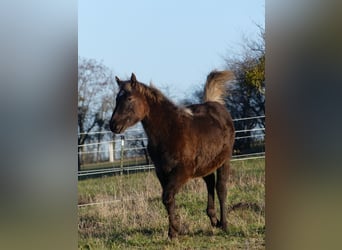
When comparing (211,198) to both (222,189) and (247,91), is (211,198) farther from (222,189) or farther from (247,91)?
(247,91)

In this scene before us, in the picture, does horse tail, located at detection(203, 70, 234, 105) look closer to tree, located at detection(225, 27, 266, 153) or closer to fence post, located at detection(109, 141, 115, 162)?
tree, located at detection(225, 27, 266, 153)

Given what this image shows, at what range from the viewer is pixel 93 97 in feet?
11.0

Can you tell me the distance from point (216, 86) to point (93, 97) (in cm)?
80

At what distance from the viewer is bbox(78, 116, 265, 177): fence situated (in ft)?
11.0

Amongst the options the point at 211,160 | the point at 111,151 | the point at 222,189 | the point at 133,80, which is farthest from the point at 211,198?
the point at 133,80

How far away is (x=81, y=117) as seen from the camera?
3.30 metres

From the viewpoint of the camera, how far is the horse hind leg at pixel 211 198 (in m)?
3.31

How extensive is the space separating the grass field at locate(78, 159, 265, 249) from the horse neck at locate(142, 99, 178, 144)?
10.0 inches

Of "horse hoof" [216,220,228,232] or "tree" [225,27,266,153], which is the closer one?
"tree" [225,27,266,153]

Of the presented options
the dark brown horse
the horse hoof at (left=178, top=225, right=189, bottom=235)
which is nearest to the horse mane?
the dark brown horse

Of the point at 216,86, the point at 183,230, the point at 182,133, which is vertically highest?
the point at 216,86

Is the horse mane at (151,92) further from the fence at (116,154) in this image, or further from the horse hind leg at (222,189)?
the horse hind leg at (222,189)
